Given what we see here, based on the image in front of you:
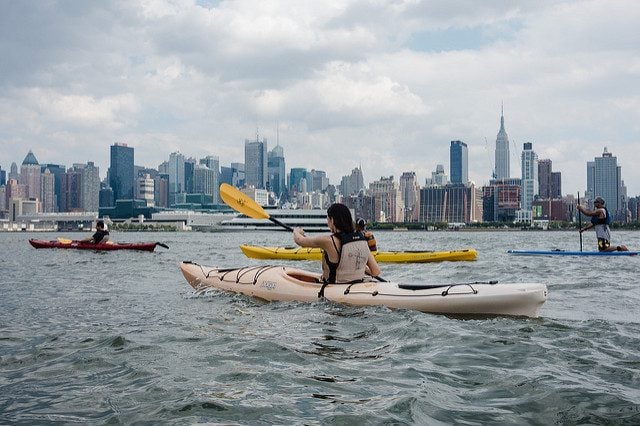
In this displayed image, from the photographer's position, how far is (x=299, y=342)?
653cm

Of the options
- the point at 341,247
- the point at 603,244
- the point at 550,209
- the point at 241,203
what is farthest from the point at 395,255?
the point at 550,209

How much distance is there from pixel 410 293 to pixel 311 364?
10.6 feet

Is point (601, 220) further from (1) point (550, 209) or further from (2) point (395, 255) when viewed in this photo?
(1) point (550, 209)

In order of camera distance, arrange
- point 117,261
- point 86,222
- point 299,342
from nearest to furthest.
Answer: point 299,342 → point 117,261 → point 86,222

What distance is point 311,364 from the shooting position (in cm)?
557

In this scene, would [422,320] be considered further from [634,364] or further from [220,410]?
[220,410]

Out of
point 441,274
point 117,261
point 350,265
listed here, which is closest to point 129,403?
point 350,265

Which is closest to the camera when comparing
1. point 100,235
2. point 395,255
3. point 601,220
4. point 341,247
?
point 341,247

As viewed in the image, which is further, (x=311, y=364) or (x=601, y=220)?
(x=601, y=220)

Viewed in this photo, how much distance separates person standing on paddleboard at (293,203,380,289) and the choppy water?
77 centimetres

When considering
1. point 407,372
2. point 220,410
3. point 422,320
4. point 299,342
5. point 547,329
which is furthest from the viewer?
point 422,320

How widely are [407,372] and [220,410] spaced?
6.23 feet

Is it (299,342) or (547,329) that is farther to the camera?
(547,329)

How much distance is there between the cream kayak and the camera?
26.0ft
